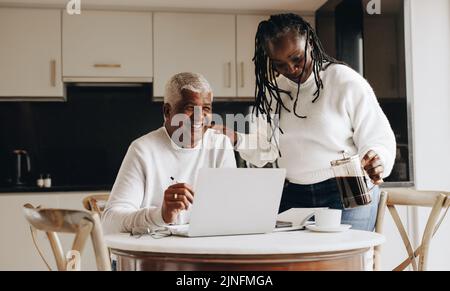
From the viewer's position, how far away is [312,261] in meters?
1.06

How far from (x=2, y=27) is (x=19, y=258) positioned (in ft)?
4.01

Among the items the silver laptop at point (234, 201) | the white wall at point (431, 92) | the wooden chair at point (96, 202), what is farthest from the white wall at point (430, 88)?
the silver laptop at point (234, 201)

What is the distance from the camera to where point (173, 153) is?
1524 millimetres

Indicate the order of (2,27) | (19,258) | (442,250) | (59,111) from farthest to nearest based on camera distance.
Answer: (59,111) < (2,27) < (19,258) < (442,250)

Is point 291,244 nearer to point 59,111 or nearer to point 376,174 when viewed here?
point 376,174

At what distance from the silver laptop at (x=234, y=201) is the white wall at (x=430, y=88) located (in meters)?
1.53

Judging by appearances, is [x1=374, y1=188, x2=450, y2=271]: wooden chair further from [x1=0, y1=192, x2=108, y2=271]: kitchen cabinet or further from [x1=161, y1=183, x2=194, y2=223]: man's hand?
[x1=0, y1=192, x2=108, y2=271]: kitchen cabinet

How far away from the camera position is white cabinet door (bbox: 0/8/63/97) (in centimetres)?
305

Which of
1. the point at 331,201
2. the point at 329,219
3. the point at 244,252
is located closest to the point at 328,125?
the point at 331,201

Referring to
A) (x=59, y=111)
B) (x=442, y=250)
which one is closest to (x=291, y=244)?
(x=442, y=250)

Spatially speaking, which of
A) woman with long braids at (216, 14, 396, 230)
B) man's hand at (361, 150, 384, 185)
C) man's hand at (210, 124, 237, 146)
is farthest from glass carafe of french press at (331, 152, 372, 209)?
man's hand at (210, 124, 237, 146)

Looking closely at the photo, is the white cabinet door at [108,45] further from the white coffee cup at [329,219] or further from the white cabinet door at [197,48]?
the white coffee cup at [329,219]

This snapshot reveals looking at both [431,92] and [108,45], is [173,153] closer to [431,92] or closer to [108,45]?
[431,92]

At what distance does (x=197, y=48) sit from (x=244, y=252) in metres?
2.34
